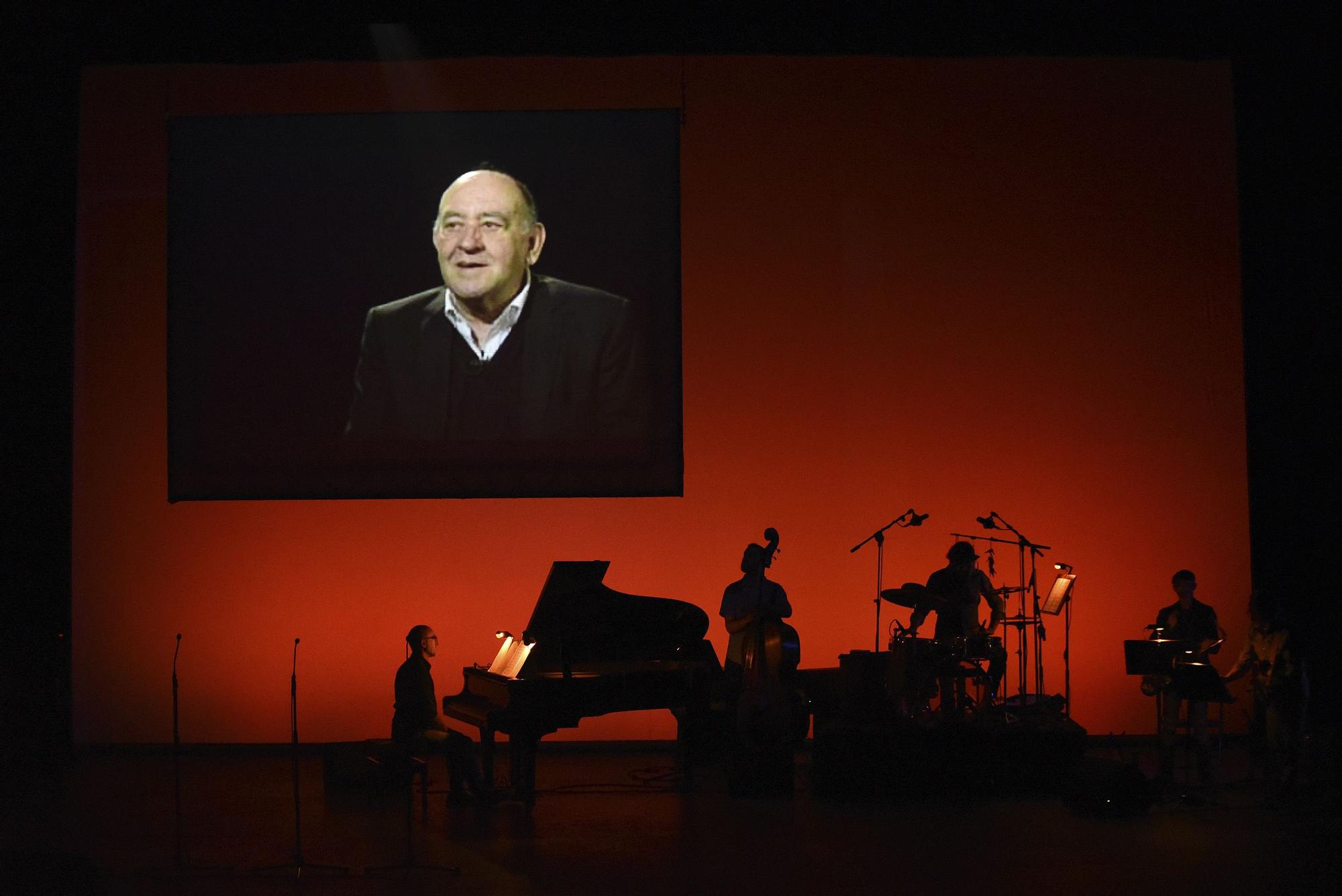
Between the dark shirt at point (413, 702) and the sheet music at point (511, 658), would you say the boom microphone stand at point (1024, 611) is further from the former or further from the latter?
the dark shirt at point (413, 702)

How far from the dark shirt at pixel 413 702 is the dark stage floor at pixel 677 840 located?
42cm

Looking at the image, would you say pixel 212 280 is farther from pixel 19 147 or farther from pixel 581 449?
pixel 581 449

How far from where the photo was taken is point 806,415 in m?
8.87

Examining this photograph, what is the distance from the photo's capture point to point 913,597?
7219 mm

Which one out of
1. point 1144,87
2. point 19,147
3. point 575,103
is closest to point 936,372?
point 1144,87

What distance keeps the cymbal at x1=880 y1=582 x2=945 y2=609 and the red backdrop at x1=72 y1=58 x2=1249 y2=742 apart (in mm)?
1487

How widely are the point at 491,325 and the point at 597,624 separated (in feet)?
8.93

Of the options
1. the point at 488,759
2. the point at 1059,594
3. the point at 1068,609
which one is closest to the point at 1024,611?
the point at 1068,609

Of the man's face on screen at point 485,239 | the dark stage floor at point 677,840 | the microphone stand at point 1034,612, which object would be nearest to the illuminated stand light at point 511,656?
the dark stage floor at point 677,840

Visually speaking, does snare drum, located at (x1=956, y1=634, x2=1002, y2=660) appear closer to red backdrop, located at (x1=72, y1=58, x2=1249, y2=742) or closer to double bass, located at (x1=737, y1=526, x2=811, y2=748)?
double bass, located at (x1=737, y1=526, x2=811, y2=748)

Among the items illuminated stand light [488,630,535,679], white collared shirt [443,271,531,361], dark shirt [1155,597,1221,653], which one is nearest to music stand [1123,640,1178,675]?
dark shirt [1155,597,1221,653]

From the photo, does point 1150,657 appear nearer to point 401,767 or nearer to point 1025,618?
point 1025,618

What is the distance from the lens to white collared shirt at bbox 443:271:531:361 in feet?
28.8

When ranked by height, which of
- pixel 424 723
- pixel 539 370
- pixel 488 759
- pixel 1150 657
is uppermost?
pixel 539 370
